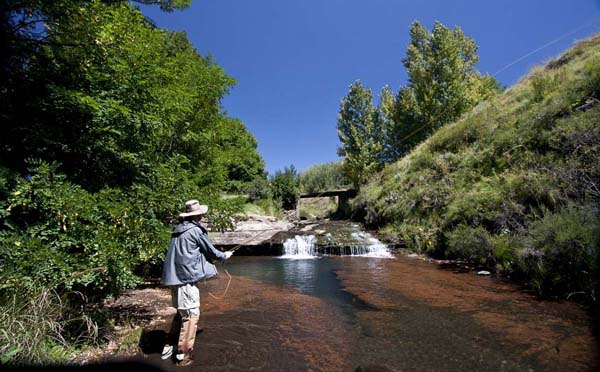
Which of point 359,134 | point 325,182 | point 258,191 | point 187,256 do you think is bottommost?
point 187,256

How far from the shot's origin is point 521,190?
28.0 feet

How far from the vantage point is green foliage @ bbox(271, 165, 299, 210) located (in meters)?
31.2

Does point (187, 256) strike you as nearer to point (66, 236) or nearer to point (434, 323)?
point (66, 236)

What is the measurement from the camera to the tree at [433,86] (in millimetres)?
26016

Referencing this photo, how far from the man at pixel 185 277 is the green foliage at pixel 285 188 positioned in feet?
87.8

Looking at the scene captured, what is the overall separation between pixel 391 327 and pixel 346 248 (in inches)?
320

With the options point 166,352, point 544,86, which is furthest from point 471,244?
point 544,86

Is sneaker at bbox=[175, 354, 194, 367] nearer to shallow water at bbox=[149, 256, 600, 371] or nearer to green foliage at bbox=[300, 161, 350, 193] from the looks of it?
shallow water at bbox=[149, 256, 600, 371]

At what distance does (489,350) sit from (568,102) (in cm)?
1010

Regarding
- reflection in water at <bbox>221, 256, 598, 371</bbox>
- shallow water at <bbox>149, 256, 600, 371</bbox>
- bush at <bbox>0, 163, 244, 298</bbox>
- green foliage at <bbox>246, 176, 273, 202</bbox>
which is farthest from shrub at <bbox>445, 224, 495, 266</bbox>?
green foliage at <bbox>246, 176, 273, 202</bbox>

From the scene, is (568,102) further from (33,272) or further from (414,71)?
(414,71)

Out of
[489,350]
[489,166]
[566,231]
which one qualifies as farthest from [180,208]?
[489,166]

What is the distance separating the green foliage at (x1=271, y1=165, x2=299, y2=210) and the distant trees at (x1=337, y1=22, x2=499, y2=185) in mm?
6207

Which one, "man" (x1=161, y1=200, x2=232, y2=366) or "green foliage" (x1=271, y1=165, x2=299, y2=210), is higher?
"green foliage" (x1=271, y1=165, x2=299, y2=210)
